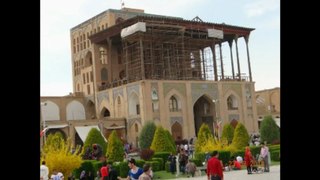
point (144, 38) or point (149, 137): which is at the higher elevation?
point (144, 38)

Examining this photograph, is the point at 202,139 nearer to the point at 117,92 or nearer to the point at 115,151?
the point at 115,151

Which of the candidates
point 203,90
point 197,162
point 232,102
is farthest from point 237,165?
point 232,102

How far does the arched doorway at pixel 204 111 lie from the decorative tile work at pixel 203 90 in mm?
727

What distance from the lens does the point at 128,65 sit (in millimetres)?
39500

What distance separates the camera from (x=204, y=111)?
41062 mm

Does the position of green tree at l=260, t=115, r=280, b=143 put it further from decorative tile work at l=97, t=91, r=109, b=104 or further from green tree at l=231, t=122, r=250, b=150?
decorative tile work at l=97, t=91, r=109, b=104

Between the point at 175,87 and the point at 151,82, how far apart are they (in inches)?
94.0
